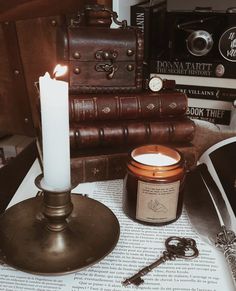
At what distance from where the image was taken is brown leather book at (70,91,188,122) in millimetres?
673

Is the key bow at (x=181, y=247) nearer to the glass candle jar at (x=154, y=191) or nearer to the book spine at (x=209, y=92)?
the glass candle jar at (x=154, y=191)

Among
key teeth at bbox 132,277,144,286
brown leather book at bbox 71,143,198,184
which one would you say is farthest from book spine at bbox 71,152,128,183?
key teeth at bbox 132,277,144,286

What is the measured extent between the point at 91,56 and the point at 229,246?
0.40m

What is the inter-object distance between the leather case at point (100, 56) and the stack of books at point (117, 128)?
44mm

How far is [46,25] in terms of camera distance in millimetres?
898

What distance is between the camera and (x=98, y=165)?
0.68 meters

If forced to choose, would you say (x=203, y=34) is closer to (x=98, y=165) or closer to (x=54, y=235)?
(x=98, y=165)

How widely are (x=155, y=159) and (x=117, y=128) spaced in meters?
0.11

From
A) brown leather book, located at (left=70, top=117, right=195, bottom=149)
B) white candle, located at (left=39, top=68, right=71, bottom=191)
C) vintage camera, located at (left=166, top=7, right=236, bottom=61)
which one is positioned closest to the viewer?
white candle, located at (left=39, top=68, right=71, bottom=191)

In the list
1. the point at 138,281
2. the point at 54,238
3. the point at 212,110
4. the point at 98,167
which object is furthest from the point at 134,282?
the point at 212,110

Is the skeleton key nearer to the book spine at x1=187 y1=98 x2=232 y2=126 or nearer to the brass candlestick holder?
the brass candlestick holder

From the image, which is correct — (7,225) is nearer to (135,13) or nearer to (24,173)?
(24,173)

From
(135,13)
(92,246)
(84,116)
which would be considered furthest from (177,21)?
(92,246)

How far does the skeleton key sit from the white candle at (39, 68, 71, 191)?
0.44 ft
